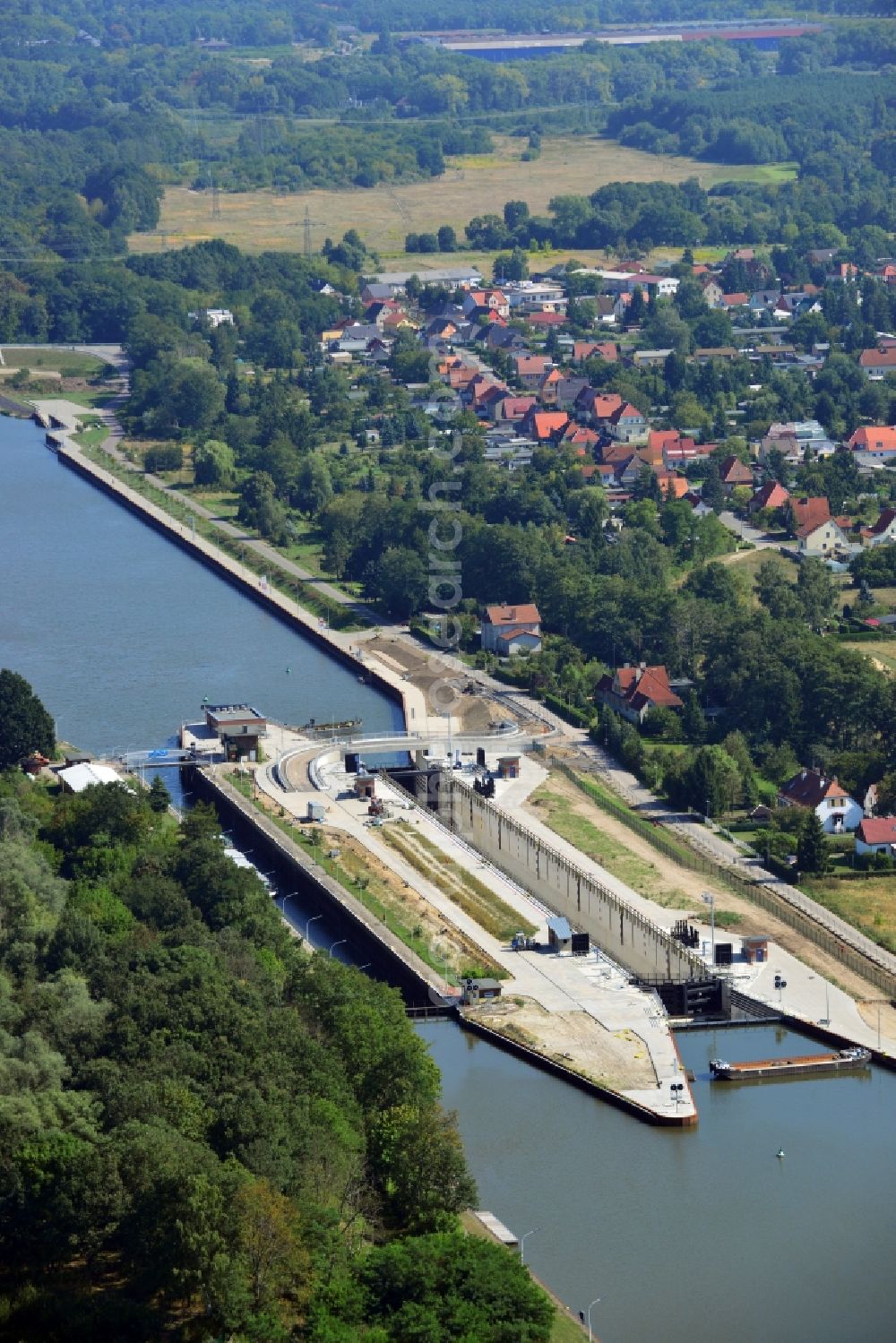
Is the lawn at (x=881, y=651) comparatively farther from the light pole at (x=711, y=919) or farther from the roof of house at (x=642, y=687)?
the light pole at (x=711, y=919)

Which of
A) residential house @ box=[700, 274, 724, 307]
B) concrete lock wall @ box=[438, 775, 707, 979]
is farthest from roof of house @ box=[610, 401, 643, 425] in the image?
concrete lock wall @ box=[438, 775, 707, 979]

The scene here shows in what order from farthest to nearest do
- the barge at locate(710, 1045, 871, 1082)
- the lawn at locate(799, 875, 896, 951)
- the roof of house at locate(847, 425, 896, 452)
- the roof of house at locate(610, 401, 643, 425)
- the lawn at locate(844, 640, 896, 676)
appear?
1. the roof of house at locate(610, 401, 643, 425)
2. the roof of house at locate(847, 425, 896, 452)
3. the lawn at locate(844, 640, 896, 676)
4. the lawn at locate(799, 875, 896, 951)
5. the barge at locate(710, 1045, 871, 1082)

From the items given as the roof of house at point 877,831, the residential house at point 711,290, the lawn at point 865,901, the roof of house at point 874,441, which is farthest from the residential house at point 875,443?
the lawn at point 865,901

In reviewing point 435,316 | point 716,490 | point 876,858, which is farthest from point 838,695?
point 435,316

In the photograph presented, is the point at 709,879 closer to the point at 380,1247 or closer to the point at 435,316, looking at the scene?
the point at 380,1247

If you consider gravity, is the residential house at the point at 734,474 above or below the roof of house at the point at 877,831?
above

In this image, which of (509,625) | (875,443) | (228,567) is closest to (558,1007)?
(509,625)

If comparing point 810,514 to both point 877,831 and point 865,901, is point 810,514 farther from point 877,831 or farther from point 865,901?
point 865,901

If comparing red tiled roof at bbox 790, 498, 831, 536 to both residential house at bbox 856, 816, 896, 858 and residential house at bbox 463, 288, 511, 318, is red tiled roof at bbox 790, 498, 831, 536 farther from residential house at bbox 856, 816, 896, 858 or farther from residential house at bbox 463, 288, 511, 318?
residential house at bbox 463, 288, 511, 318
